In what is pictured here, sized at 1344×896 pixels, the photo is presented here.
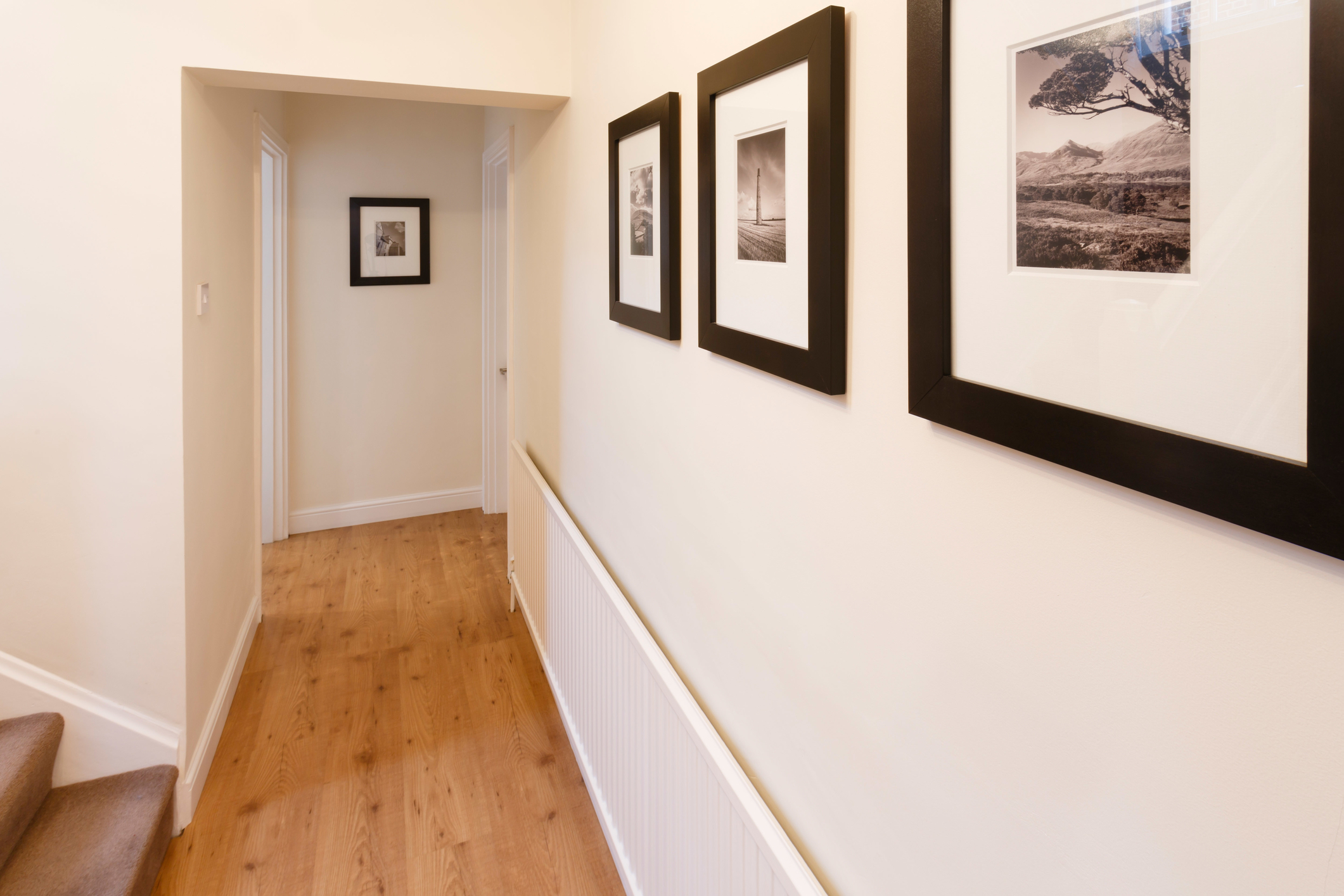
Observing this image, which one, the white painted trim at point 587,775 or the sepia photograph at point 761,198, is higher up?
the sepia photograph at point 761,198

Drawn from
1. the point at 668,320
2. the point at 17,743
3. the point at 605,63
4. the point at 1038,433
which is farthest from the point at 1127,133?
the point at 17,743

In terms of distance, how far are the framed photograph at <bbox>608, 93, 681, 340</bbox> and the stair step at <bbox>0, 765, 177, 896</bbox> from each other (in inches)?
65.9

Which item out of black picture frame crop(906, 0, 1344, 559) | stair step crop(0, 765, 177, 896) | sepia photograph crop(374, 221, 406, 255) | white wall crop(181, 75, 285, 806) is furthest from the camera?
sepia photograph crop(374, 221, 406, 255)

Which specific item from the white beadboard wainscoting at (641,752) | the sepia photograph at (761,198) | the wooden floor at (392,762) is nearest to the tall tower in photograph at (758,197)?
the sepia photograph at (761,198)

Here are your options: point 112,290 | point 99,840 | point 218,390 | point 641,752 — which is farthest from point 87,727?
point 641,752

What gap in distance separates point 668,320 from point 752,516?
1.58ft

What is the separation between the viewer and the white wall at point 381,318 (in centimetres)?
419

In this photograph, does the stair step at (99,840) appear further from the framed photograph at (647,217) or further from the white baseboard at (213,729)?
the framed photograph at (647,217)

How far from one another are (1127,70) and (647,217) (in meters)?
1.18

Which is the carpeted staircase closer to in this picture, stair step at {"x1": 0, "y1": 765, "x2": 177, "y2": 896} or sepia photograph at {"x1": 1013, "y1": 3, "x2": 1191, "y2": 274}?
stair step at {"x1": 0, "y1": 765, "x2": 177, "y2": 896}

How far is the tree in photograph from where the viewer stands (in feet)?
1.73

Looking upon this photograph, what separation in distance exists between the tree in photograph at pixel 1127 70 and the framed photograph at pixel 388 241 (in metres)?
4.22

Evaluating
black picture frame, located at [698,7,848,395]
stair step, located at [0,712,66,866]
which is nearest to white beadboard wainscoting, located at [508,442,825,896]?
black picture frame, located at [698,7,848,395]

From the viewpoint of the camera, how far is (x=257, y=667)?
9.82ft
